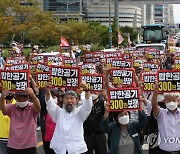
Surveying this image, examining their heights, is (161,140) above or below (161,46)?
below

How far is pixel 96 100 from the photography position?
826cm

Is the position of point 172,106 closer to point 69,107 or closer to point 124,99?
point 124,99

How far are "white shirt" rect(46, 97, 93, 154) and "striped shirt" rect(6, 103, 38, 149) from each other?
1.30ft

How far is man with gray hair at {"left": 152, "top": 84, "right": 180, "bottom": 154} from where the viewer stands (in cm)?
699

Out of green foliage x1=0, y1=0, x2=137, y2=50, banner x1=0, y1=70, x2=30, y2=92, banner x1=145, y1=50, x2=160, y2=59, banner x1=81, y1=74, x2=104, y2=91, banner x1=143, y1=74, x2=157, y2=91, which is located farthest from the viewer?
green foliage x1=0, y1=0, x2=137, y2=50

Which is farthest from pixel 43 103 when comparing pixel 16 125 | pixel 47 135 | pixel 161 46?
pixel 161 46

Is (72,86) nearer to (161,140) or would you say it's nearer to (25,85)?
(25,85)

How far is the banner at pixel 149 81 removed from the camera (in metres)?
9.23

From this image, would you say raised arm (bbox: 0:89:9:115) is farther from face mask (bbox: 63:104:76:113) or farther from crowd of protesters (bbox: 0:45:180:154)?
face mask (bbox: 63:104:76:113)

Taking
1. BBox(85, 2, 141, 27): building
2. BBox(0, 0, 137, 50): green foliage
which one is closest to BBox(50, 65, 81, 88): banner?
BBox(0, 0, 137, 50): green foliage

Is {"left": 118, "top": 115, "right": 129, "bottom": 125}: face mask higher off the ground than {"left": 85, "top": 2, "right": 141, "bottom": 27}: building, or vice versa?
{"left": 85, "top": 2, "right": 141, "bottom": 27}: building

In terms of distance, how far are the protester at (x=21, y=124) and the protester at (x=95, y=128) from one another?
1111mm

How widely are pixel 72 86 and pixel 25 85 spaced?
26.8 inches

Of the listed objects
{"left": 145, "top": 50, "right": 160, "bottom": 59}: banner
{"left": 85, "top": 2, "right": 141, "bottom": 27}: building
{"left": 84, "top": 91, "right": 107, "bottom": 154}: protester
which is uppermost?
{"left": 85, "top": 2, "right": 141, "bottom": 27}: building
